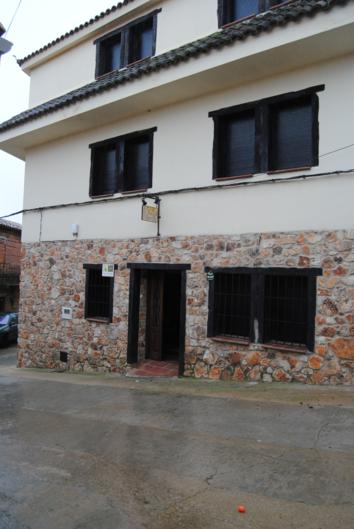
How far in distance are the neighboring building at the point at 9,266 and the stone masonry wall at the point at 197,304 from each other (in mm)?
15795

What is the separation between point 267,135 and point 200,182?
1.54 metres

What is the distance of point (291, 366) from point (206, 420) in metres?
2.02

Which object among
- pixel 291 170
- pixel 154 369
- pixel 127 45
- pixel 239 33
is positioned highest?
pixel 127 45

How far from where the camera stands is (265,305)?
280 inches

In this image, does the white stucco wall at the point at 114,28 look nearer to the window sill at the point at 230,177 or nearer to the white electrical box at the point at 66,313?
the window sill at the point at 230,177

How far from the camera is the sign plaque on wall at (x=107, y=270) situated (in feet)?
30.7

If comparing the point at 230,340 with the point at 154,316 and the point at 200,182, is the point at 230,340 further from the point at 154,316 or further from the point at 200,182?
the point at 200,182

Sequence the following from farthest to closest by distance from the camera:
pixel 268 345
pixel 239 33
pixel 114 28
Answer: pixel 114 28 → pixel 268 345 → pixel 239 33

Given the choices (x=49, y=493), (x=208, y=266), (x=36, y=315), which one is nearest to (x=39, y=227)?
(x=36, y=315)

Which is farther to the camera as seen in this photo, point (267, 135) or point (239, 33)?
point (267, 135)

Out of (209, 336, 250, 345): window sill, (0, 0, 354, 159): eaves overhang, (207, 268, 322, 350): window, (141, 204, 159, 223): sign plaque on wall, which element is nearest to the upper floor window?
(0, 0, 354, 159): eaves overhang

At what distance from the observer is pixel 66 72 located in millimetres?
11562

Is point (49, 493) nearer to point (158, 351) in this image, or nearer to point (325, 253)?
point (325, 253)

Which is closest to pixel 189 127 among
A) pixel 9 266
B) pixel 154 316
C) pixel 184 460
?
pixel 154 316
